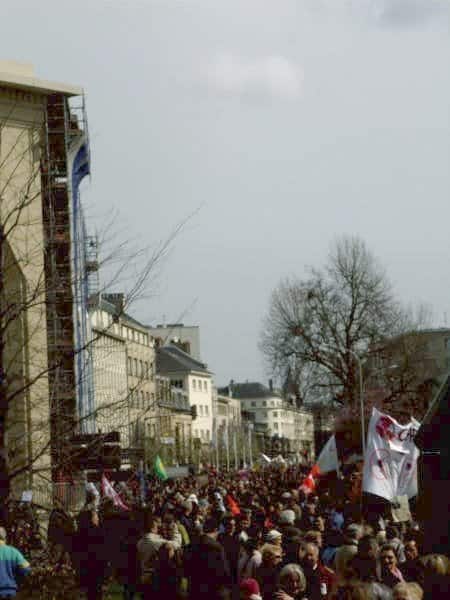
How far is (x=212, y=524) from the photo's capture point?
1825cm

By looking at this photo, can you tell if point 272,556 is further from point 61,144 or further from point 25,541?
point 61,144

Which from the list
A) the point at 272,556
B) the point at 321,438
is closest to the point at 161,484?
the point at 321,438

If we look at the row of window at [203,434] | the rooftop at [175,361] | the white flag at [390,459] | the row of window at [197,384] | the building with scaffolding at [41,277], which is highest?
the rooftop at [175,361]

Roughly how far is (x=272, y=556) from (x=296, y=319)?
6138 centimetres

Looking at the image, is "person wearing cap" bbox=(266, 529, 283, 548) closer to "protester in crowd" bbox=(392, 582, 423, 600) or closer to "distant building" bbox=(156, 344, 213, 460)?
"protester in crowd" bbox=(392, 582, 423, 600)

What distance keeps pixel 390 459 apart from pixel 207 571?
9.35m

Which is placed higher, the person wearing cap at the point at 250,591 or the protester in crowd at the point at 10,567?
the protester in crowd at the point at 10,567

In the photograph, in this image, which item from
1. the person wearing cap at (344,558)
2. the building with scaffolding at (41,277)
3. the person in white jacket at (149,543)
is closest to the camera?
the person wearing cap at (344,558)

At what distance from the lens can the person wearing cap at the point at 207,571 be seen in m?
13.4

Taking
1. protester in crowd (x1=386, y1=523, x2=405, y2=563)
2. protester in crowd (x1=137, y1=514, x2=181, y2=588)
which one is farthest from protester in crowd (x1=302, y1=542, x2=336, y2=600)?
protester in crowd (x1=137, y1=514, x2=181, y2=588)

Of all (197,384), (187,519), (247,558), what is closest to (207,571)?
(247,558)

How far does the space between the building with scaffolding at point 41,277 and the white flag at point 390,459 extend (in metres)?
4.34

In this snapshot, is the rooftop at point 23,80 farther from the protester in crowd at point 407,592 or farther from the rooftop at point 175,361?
the rooftop at point 175,361

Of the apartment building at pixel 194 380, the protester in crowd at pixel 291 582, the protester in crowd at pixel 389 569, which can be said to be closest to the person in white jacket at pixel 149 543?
the protester in crowd at pixel 389 569
